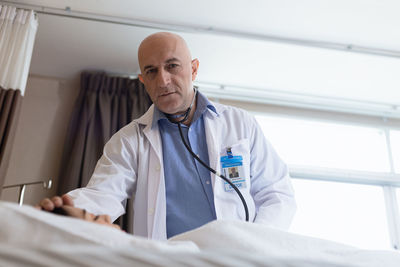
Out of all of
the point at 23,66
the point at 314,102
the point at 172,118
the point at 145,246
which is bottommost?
the point at 145,246

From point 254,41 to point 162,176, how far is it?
169 centimetres

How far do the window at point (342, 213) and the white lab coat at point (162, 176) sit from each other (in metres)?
1.92

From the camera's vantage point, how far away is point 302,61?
3088 mm

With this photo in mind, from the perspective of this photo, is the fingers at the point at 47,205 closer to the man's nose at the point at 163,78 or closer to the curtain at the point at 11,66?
the man's nose at the point at 163,78

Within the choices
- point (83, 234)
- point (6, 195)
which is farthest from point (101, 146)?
point (83, 234)

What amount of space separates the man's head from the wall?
5.99ft

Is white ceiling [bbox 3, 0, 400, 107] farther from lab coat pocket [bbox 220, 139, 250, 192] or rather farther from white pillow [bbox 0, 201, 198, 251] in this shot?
white pillow [bbox 0, 201, 198, 251]

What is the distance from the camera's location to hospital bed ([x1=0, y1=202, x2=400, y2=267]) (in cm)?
37

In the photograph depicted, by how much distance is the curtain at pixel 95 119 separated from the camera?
286 cm

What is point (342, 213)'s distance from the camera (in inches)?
136

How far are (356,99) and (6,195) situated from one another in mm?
3097

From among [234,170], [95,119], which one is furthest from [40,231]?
[95,119]

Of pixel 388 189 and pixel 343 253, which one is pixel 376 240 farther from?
pixel 343 253

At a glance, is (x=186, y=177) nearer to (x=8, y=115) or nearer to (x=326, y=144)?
(x=8, y=115)
